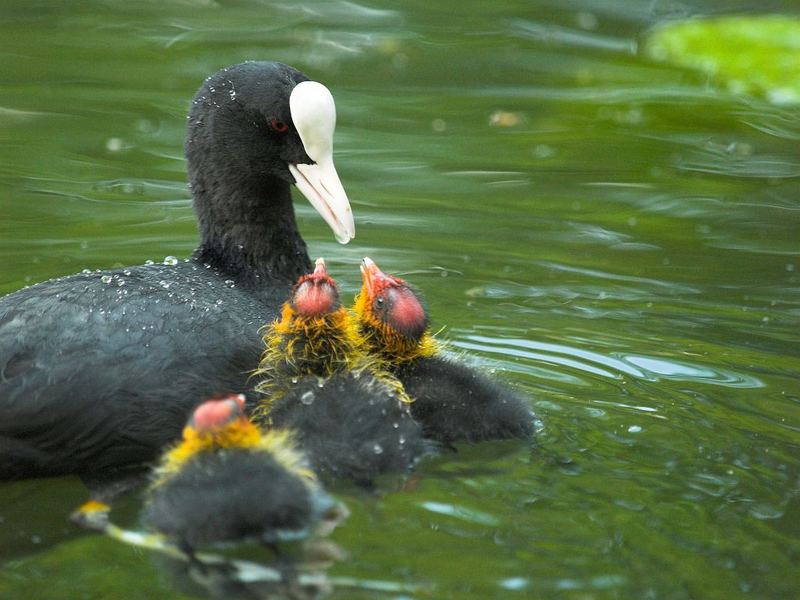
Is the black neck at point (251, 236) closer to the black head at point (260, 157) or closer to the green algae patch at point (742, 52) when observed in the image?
the black head at point (260, 157)

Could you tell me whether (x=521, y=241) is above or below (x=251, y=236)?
below

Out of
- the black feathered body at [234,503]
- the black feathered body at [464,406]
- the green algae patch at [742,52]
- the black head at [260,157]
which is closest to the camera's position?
the black feathered body at [234,503]

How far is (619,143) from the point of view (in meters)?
8.38

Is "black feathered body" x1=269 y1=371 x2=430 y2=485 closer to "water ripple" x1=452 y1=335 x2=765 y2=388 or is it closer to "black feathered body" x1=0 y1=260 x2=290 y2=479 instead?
"black feathered body" x1=0 y1=260 x2=290 y2=479

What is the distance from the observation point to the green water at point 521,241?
387 centimetres

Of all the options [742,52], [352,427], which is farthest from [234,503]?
[742,52]

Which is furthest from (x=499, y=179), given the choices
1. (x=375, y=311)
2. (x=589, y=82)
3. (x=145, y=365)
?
(x=145, y=365)

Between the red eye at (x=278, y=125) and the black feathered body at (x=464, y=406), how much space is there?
107 cm

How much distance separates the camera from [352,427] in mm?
4289

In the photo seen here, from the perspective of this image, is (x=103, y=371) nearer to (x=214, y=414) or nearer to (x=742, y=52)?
(x=214, y=414)

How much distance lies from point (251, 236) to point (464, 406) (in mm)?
1263

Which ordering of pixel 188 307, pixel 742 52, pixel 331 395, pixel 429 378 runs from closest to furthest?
pixel 331 395 → pixel 188 307 → pixel 429 378 → pixel 742 52

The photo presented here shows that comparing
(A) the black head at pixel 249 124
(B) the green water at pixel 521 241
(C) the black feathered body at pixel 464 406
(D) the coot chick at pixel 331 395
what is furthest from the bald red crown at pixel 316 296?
(A) the black head at pixel 249 124

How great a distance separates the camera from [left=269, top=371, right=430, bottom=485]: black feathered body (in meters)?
4.24
